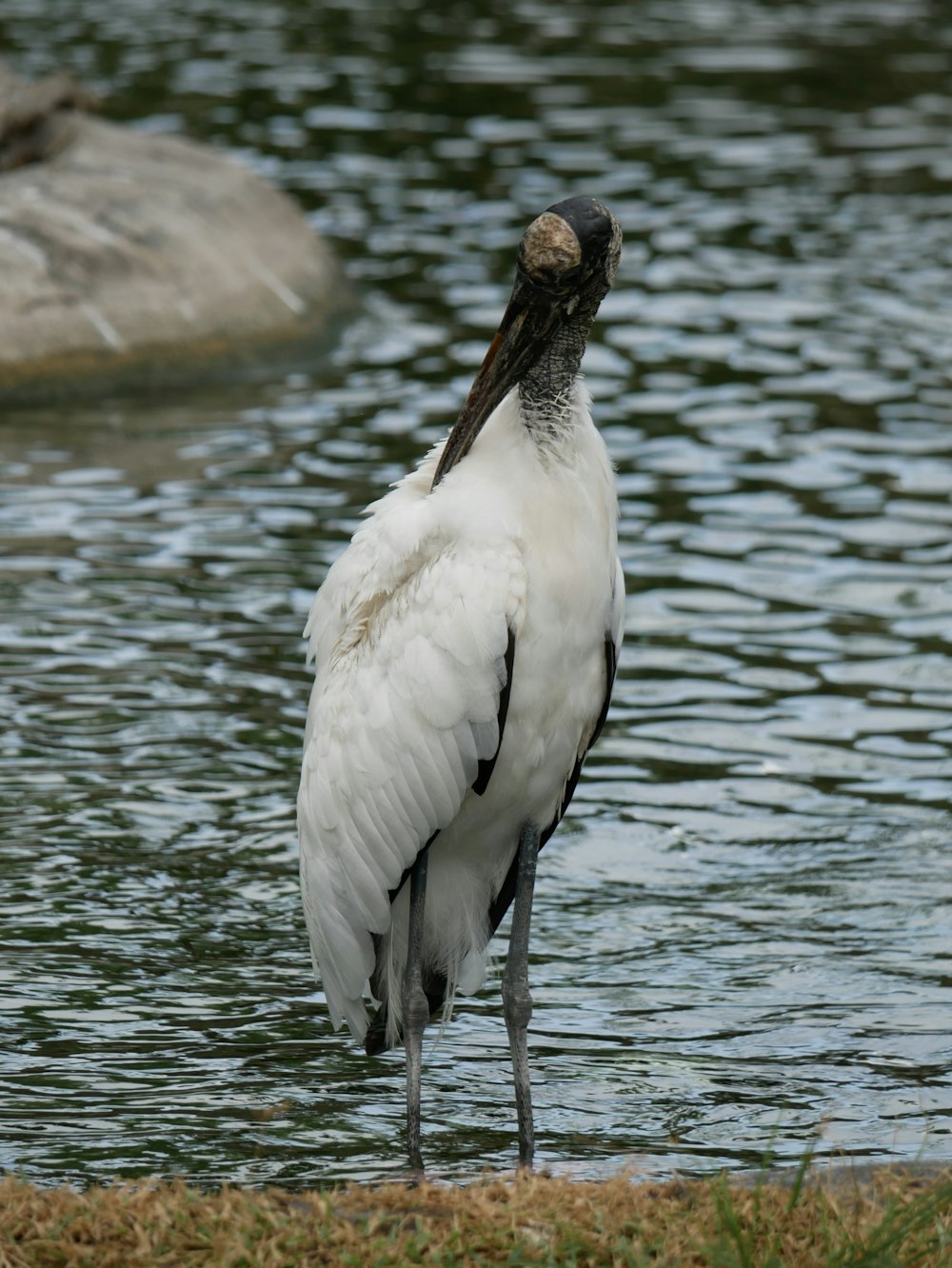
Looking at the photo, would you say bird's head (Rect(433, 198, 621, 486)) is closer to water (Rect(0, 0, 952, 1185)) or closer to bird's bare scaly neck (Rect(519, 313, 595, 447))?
bird's bare scaly neck (Rect(519, 313, 595, 447))

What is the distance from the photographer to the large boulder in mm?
11758

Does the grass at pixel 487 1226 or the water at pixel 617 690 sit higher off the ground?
the grass at pixel 487 1226

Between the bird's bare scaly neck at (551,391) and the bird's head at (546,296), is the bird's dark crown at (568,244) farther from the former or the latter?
the bird's bare scaly neck at (551,391)

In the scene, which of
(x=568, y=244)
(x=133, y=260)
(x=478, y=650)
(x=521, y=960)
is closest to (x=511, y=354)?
(x=568, y=244)

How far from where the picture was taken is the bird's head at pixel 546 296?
4.96 m

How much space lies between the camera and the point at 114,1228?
4.21m

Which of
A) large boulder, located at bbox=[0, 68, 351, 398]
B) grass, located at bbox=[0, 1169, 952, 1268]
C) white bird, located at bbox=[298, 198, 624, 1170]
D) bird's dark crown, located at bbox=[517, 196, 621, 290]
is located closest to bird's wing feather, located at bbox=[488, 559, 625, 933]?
white bird, located at bbox=[298, 198, 624, 1170]

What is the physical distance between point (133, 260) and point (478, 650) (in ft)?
26.1

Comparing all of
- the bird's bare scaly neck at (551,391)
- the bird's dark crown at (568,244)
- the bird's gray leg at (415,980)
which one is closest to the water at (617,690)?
the bird's gray leg at (415,980)

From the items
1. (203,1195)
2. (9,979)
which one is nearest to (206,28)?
(9,979)

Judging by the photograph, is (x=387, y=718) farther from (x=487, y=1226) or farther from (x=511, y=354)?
(x=487, y=1226)

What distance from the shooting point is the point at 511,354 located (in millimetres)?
5086

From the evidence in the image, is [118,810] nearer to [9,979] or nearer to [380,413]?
[9,979]

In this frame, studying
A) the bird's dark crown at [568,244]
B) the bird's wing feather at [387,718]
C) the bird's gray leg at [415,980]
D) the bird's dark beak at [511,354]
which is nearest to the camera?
the bird's wing feather at [387,718]
